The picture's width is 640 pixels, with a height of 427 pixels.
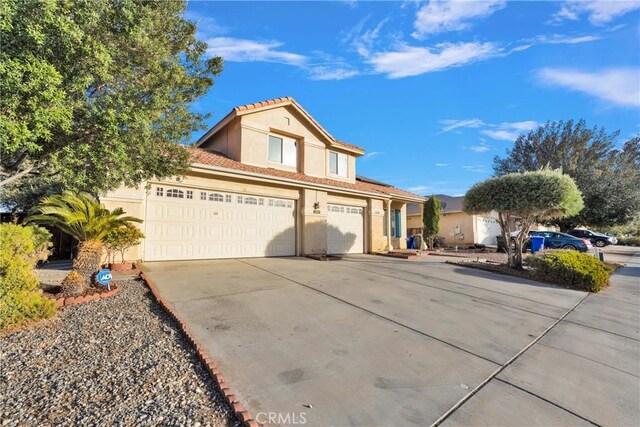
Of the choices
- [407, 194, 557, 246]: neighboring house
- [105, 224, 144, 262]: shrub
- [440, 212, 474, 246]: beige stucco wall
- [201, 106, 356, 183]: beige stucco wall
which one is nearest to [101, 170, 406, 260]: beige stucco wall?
[105, 224, 144, 262]: shrub

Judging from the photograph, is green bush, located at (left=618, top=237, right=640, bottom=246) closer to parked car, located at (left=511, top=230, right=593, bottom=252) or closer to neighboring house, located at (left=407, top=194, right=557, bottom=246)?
neighboring house, located at (left=407, top=194, right=557, bottom=246)

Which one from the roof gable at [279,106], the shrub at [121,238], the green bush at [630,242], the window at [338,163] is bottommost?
the green bush at [630,242]

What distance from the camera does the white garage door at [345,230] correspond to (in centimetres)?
1439

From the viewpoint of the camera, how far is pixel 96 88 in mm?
5230

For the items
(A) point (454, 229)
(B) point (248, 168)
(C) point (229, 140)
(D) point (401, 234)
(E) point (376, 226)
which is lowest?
(D) point (401, 234)

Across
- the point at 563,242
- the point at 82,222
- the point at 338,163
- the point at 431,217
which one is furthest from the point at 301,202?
the point at 563,242

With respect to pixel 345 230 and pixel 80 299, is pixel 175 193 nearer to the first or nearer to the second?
pixel 80 299

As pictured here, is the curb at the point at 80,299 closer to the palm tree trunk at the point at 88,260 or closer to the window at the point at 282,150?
the palm tree trunk at the point at 88,260

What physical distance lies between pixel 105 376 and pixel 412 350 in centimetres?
355

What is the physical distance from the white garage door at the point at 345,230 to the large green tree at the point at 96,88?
8.66 meters

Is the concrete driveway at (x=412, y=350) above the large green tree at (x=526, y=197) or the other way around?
the other way around

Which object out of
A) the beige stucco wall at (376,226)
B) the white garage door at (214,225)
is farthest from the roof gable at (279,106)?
the beige stucco wall at (376,226)

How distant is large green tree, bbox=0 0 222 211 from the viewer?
12.8 feet

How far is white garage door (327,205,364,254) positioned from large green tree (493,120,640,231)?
1737cm
